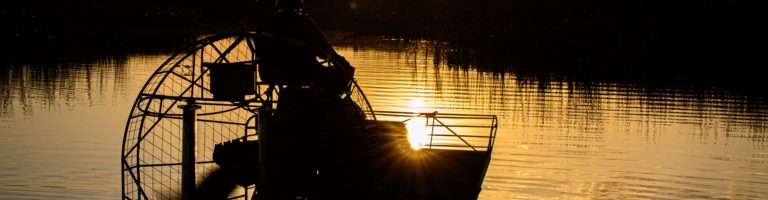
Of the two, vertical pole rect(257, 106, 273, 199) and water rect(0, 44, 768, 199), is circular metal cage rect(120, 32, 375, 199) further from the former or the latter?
water rect(0, 44, 768, 199)

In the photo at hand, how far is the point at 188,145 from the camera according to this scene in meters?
13.4

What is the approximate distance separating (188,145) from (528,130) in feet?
44.9

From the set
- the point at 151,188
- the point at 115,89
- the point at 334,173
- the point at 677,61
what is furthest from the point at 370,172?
the point at 677,61

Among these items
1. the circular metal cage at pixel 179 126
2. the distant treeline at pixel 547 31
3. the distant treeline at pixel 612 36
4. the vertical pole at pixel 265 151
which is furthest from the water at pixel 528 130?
the vertical pole at pixel 265 151

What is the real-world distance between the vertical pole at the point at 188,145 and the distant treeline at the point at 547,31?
25.5 meters

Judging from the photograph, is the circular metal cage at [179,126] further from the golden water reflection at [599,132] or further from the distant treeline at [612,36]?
the distant treeline at [612,36]

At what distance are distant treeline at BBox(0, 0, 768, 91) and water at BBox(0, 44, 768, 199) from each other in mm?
3823

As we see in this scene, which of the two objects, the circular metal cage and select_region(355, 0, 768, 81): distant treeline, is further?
select_region(355, 0, 768, 81): distant treeline

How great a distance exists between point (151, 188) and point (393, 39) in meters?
37.4

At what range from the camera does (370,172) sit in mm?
15047

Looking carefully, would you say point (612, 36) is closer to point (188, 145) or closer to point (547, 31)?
point (547, 31)

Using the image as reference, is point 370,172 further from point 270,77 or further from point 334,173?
point 270,77

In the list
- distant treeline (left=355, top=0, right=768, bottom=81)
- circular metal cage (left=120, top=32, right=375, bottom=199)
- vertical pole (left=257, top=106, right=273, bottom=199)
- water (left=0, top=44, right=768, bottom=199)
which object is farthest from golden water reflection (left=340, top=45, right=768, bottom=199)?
vertical pole (left=257, top=106, right=273, bottom=199)

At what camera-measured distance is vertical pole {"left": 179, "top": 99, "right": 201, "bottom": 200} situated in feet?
43.4
